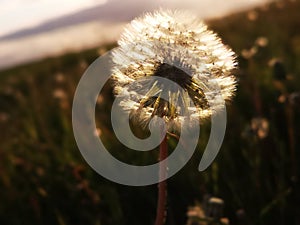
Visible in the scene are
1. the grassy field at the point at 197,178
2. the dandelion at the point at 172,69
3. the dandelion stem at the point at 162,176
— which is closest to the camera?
the dandelion stem at the point at 162,176

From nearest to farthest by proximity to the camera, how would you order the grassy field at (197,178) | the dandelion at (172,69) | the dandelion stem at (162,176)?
1. the dandelion stem at (162,176)
2. the dandelion at (172,69)
3. the grassy field at (197,178)

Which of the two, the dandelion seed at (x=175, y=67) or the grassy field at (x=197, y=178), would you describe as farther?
the grassy field at (x=197, y=178)

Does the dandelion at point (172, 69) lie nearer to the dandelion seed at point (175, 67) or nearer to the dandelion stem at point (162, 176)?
the dandelion seed at point (175, 67)

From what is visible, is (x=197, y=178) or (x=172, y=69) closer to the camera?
(x=172, y=69)

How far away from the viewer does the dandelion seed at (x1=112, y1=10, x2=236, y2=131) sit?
1.50 metres

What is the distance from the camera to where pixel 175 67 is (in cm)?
152

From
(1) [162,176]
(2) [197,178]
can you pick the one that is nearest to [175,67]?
(1) [162,176]

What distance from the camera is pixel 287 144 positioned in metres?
2.89

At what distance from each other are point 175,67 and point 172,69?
2cm

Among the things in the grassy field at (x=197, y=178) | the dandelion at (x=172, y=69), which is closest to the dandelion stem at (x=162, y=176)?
the dandelion at (x=172, y=69)

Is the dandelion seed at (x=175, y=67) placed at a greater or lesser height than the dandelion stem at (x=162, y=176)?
greater

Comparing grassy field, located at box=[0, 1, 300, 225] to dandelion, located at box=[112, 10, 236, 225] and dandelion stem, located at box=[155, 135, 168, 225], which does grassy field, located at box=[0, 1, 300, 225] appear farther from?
dandelion stem, located at box=[155, 135, 168, 225]

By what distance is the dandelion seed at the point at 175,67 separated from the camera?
150 centimetres

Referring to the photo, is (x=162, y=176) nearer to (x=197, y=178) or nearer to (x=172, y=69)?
(x=172, y=69)
